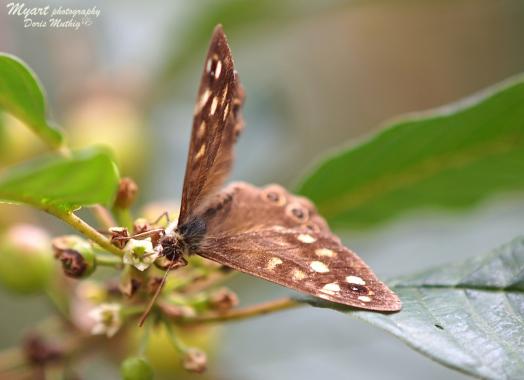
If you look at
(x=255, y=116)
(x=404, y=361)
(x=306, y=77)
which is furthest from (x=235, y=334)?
(x=306, y=77)

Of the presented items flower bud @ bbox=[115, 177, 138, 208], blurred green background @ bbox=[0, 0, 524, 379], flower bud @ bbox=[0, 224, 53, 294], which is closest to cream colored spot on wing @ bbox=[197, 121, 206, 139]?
flower bud @ bbox=[115, 177, 138, 208]

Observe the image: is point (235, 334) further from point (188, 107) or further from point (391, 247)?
point (188, 107)

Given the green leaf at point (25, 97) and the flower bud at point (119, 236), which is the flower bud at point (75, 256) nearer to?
the flower bud at point (119, 236)

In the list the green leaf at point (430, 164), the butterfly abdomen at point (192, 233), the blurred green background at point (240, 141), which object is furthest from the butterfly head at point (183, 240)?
the blurred green background at point (240, 141)

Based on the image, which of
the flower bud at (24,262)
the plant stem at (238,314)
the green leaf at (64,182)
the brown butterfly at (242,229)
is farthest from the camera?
the flower bud at (24,262)

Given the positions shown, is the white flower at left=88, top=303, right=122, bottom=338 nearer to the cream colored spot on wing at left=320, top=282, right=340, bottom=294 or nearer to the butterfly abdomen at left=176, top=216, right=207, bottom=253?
the butterfly abdomen at left=176, top=216, right=207, bottom=253

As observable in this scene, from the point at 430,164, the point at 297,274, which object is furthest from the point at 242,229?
the point at 430,164
